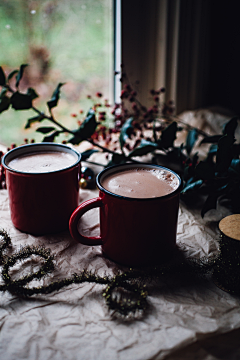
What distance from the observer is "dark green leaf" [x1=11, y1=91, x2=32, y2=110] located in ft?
2.38

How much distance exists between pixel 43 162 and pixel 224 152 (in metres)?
0.32

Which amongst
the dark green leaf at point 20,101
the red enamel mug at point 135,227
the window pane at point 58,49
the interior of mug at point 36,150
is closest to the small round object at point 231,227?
the red enamel mug at point 135,227

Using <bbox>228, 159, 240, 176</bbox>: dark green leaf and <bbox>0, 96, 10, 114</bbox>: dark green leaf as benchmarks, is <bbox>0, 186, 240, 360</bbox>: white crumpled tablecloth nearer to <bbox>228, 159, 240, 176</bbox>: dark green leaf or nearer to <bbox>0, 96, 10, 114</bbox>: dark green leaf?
<bbox>228, 159, 240, 176</bbox>: dark green leaf

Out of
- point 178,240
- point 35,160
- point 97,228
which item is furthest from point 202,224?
point 35,160

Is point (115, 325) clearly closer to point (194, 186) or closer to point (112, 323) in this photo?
point (112, 323)

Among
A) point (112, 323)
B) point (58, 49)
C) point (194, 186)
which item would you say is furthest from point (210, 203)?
point (58, 49)

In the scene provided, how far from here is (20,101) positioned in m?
0.73

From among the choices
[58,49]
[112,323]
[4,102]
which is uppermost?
[58,49]

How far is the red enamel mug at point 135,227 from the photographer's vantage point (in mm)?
466

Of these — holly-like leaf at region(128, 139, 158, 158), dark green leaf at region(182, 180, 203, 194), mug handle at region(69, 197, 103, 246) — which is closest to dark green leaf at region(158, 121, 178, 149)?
holly-like leaf at region(128, 139, 158, 158)

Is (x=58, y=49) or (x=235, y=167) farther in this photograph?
(x=58, y=49)

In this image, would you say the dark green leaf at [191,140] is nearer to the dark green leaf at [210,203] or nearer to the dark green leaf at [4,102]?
the dark green leaf at [210,203]

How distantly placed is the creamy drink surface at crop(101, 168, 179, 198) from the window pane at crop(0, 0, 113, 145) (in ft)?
1.53

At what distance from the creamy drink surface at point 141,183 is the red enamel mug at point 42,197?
0.08m
